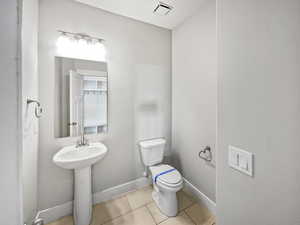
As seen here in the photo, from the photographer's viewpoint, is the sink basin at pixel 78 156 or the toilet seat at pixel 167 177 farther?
the toilet seat at pixel 167 177

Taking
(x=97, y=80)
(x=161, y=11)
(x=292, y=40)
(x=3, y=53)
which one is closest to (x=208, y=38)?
(x=161, y=11)

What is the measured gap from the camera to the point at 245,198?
66 cm

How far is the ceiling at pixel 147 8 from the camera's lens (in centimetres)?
147

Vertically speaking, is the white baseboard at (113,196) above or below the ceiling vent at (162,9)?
below

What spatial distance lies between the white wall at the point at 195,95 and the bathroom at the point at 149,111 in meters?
0.02

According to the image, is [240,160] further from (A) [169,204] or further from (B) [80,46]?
(B) [80,46]

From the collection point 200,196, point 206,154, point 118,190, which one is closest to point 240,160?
point 206,154

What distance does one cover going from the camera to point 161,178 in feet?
4.82

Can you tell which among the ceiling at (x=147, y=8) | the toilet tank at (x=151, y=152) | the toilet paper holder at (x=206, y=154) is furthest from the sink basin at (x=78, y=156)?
the ceiling at (x=147, y=8)

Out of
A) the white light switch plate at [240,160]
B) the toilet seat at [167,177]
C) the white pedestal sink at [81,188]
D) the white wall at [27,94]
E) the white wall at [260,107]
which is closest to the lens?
the white wall at [260,107]

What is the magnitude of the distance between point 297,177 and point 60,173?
1.91m

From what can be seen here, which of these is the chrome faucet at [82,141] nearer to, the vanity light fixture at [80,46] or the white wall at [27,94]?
the white wall at [27,94]

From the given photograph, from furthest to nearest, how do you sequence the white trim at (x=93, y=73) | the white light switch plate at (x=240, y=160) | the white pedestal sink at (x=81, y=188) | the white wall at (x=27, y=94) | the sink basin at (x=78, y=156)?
the white trim at (x=93, y=73) → the white pedestal sink at (x=81, y=188) → the sink basin at (x=78, y=156) → the white wall at (x=27, y=94) → the white light switch plate at (x=240, y=160)

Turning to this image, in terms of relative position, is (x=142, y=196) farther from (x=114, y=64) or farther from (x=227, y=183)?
(x=114, y=64)
